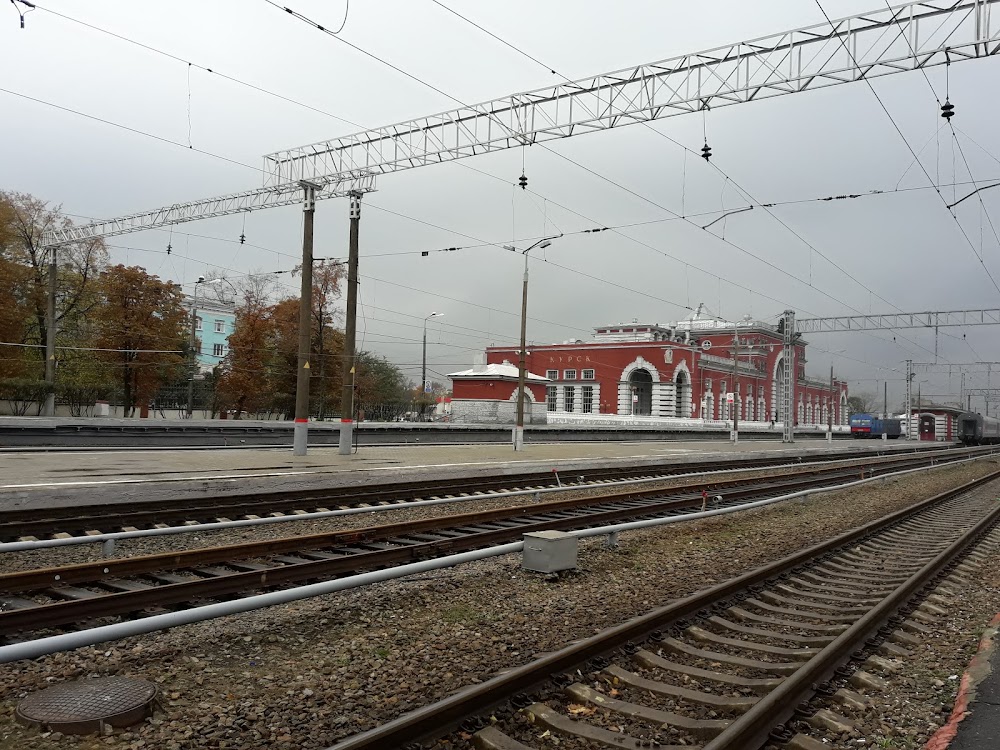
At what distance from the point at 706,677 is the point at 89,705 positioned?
13.2 feet

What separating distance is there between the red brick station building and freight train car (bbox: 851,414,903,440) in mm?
9048

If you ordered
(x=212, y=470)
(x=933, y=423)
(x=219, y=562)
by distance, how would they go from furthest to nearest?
1. (x=933, y=423)
2. (x=212, y=470)
3. (x=219, y=562)

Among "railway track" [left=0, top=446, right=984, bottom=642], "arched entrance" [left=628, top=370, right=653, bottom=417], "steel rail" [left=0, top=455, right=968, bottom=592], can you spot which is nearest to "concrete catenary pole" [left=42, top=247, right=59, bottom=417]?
"steel rail" [left=0, top=455, right=968, bottom=592]

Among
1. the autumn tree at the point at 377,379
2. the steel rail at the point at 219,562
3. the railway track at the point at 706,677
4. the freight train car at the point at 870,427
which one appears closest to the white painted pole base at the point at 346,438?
the steel rail at the point at 219,562

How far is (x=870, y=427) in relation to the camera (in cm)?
8456

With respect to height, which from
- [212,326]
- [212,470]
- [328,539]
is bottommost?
[328,539]

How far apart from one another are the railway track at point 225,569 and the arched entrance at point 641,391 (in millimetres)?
59503

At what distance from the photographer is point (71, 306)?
1671 inches

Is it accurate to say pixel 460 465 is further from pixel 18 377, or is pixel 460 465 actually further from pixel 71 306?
pixel 71 306

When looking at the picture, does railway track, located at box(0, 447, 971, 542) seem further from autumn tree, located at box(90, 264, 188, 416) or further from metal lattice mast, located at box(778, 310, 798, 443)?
metal lattice mast, located at box(778, 310, 798, 443)

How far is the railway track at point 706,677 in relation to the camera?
4.41m

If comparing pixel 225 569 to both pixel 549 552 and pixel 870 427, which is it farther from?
pixel 870 427

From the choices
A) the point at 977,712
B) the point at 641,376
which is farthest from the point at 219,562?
the point at 641,376

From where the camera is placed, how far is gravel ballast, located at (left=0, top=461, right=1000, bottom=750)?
4.46 metres
